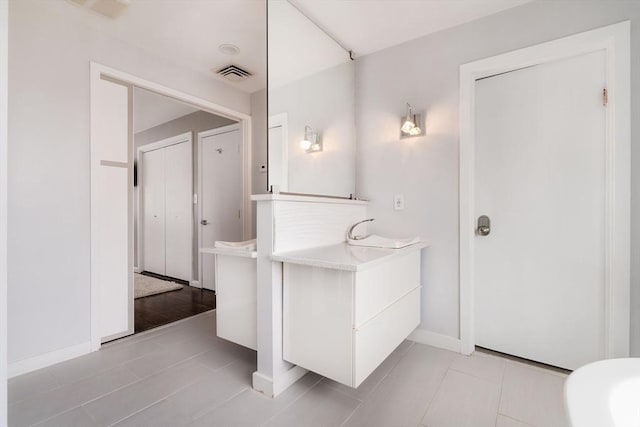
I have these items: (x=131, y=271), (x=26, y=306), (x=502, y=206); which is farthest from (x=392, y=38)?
(x=26, y=306)

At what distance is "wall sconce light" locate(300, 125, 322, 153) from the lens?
81.2 inches

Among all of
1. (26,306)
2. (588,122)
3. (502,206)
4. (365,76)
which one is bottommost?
(26,306)

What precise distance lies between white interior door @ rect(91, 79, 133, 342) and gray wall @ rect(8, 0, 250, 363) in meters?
0.06

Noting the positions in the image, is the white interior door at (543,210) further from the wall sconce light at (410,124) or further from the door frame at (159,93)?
the door frame at (159,93)

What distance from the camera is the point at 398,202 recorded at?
2400 millimetres

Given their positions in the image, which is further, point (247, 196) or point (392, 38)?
point (247, 196)

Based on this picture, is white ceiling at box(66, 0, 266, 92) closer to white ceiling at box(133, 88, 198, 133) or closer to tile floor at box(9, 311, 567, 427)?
white ceiling at box(133, 88, 198, 133)

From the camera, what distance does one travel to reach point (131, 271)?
2.46m

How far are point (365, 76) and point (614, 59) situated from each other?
1.62 meters

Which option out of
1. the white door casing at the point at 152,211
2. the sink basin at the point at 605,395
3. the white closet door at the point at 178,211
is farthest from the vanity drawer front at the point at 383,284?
the white door casing at the point at 152,211

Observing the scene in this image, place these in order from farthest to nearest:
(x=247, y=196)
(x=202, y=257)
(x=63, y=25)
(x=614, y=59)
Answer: (x=202, y=257) → (x=247, y=196) → (x=63, y=25) → (x=614, y=59)

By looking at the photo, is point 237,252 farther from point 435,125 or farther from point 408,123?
point 435,125

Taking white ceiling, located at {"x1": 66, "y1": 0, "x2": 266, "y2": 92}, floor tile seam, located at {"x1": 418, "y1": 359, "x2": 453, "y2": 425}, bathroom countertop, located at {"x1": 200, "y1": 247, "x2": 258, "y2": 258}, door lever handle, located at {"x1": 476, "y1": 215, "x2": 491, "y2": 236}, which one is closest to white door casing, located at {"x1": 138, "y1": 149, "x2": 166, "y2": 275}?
white ceiling, located at {"x1": 66, "y1": 0, "x2": 266, "y2": 92}

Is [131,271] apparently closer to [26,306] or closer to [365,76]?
[26,306]
